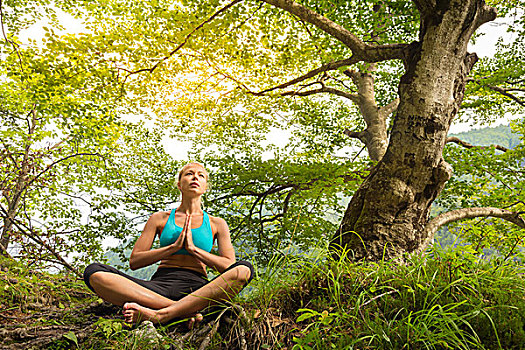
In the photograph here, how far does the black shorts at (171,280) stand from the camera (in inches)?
88.5

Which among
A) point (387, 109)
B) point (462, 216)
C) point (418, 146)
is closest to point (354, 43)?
point (418, 146)

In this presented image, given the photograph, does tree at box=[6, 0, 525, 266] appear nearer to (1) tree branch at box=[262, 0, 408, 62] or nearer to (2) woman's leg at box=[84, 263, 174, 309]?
(1) tree branch at box=[262, 0, 408, 62]

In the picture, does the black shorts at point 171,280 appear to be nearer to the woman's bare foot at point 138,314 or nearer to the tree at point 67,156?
the woman's bare foot at point 138,314

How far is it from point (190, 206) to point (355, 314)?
1.89 m

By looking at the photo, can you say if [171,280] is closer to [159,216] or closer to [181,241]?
[181,241]

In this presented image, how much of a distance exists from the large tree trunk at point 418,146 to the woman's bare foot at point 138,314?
5.98 feet

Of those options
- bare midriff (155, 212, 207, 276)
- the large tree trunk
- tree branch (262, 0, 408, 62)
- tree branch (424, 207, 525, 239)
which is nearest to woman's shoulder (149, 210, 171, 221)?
bare midriff (155, 212, 207, 276)

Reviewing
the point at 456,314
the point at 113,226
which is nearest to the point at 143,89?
the point at 113,226

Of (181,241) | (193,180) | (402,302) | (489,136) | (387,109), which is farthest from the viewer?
(489,136)

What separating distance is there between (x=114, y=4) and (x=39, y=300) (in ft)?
19.1

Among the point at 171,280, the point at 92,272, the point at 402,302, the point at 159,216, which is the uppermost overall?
the point at 159,216

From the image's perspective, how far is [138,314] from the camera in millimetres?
2051

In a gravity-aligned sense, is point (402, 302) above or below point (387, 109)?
below

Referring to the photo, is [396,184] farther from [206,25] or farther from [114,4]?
[114,4]
